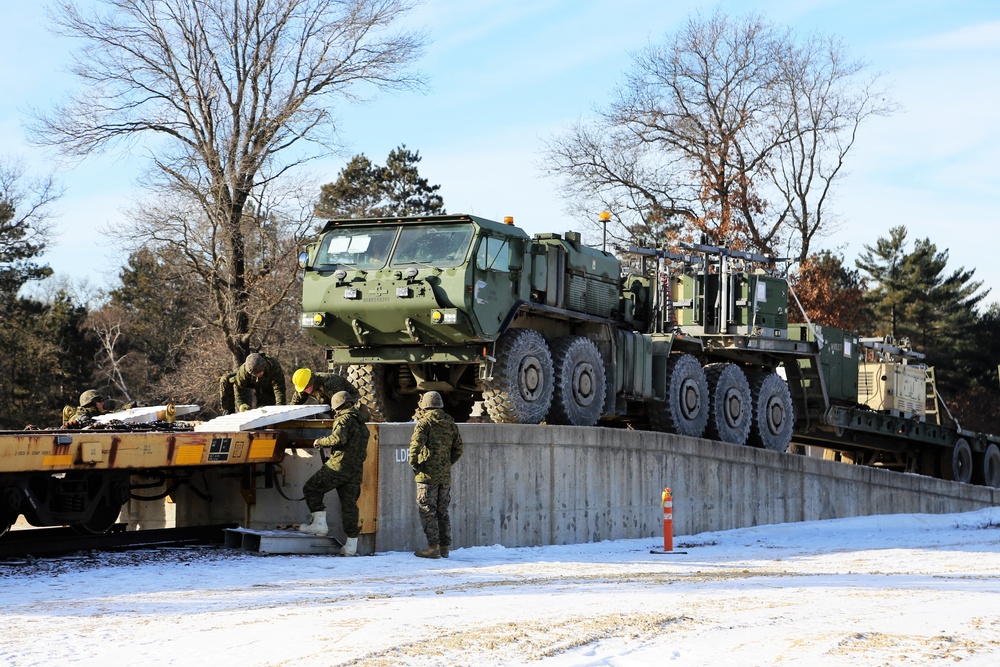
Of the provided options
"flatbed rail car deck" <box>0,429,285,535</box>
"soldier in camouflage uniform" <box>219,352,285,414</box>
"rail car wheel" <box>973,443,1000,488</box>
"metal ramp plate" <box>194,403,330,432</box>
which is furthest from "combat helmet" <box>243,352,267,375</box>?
"rail car wheel" <box>973,443,1000,488</box>

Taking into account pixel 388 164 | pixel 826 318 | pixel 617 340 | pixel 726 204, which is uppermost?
pixel 388 164

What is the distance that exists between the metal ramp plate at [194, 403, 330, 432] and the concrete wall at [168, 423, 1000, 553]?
470 mm

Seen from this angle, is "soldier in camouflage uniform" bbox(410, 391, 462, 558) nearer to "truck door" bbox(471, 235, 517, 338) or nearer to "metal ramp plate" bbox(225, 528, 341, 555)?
"metal ramp plate" bbox(225, 528, 341, 555)

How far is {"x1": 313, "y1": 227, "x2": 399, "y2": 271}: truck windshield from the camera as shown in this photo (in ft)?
A: 50.8

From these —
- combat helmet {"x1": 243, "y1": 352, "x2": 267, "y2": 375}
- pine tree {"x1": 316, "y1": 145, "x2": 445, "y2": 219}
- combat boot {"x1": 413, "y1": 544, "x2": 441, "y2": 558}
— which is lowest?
combat boot {"x1": 413, "y1": 544, "x2": 441, "y2": 558}

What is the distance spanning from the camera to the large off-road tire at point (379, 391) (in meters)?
16.3

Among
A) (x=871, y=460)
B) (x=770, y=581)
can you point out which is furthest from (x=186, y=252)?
(x=770, y=581)

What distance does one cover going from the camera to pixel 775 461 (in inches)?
793

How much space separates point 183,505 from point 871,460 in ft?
52.3

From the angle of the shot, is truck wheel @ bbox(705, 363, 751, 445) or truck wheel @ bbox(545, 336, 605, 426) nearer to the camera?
truck wheel @ bbox(545, 336, 605, 426)

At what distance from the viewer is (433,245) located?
50.2 feet

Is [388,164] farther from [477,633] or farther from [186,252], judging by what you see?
[477,633]

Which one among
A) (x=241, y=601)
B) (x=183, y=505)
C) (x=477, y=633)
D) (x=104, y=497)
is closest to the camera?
(x=477, y=633)

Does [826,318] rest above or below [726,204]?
below
